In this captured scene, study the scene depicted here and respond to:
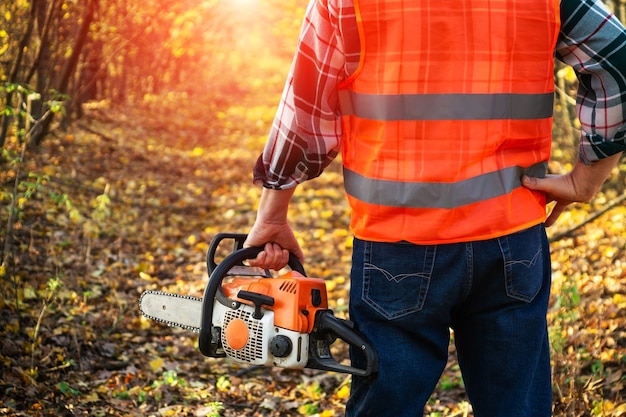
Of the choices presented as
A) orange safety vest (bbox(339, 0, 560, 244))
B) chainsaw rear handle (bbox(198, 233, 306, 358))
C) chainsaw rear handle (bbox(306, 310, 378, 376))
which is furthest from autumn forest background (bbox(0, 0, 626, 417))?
orange safety vest (bbox(339, 0, 560, 244))

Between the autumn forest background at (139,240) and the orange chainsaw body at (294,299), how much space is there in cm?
159

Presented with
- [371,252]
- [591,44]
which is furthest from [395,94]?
[591,44]

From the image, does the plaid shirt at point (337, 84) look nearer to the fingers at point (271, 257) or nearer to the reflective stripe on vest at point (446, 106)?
the reflective stripe on vest at point (446, 106)

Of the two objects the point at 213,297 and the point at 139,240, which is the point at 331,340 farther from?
the point at 139,240

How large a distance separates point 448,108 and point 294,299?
69cm

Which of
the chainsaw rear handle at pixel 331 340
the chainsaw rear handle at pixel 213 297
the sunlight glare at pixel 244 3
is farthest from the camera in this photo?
the sunlight glare at pixel 244 3

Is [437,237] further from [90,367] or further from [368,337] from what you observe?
[90,367]

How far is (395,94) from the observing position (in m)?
1.70

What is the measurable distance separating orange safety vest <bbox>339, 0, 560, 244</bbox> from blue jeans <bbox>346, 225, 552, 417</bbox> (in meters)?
0.05

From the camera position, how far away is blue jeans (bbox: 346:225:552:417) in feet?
5.68

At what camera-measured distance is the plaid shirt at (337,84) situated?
5.72ft

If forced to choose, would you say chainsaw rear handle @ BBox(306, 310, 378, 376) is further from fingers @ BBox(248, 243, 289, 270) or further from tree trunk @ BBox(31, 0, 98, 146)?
tree trunk @ BBox(31, 0, 98, 146)

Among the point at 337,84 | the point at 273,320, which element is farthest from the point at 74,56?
the point at 337,84

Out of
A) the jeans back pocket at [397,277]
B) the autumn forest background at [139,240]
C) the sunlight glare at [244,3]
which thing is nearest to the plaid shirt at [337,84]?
the jeans back pocket at [397,277]
